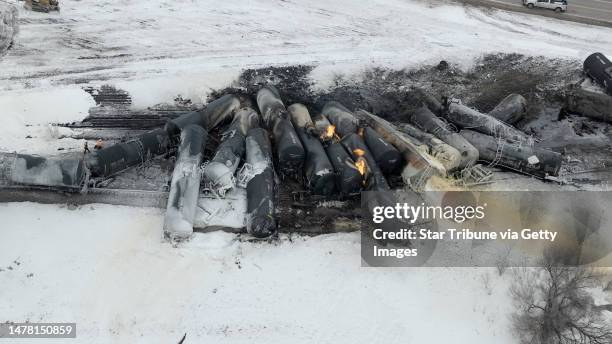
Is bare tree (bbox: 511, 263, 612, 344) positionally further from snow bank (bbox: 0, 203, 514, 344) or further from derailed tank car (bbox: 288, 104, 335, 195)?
derailed tank car (bbox: 288, 104, 335, 195)

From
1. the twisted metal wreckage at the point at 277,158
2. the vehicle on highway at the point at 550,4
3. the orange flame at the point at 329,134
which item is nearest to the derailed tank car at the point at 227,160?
the twisted metal wreckage at the point at 277,158

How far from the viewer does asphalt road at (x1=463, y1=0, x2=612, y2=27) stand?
2993 cm

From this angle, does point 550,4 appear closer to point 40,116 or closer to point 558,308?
point 558,308

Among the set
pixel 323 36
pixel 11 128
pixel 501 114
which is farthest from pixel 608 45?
pixel 11 128

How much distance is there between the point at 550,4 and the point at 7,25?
103 feet

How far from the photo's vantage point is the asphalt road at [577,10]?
2993 centimetres

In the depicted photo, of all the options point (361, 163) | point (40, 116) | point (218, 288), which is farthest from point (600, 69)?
point (40, 116)

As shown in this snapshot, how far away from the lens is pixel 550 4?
1188 inches

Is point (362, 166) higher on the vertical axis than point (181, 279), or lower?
higher

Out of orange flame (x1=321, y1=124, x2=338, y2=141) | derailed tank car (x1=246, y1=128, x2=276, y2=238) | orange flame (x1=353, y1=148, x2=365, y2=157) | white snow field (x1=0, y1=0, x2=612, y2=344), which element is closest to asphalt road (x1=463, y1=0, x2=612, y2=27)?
orange flame (x1=321, y1=124, x2=338, y2=141)

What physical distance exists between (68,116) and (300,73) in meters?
10.7

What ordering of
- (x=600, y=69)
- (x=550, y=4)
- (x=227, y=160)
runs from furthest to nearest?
(x=550, y=4) < (x=600, y=69) < (x=227, y=160)

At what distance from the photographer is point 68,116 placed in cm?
2106

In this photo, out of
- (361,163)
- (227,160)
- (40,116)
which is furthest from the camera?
(40,116)
